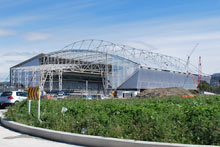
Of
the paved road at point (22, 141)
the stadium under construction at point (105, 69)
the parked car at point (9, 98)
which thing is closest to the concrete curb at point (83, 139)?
the paved road at point (22, 141)

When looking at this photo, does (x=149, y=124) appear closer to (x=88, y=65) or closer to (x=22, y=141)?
(x=22, y=141)

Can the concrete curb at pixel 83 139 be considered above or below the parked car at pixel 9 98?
below

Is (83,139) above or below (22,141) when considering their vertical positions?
above

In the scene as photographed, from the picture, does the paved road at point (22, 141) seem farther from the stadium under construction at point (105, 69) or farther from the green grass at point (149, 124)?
the stadium under construction at point (105, 69)

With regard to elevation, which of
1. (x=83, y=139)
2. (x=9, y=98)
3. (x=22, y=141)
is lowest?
(x=22, y=141)

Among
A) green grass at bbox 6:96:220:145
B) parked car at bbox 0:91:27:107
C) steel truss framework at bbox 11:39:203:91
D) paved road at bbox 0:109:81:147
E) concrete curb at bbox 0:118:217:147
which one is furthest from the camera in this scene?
steel truss framework at bbox 11:39:203:91

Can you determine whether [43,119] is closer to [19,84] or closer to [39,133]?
[39,133]

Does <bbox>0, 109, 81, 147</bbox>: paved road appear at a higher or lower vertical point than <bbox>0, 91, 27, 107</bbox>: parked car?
lower

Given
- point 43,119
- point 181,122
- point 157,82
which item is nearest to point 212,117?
point 181,122

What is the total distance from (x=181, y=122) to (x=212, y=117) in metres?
0.98

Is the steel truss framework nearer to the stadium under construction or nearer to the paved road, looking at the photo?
the stadium under construction

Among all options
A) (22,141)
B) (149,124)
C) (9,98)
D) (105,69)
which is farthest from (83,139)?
Answer: (105,69)

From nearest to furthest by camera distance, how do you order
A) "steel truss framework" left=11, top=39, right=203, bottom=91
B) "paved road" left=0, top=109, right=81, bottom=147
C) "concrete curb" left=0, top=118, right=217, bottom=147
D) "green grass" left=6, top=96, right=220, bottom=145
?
1. "concrete curb" left=0, top=118, right=217, bottom=147
2. "green grass" left=6, top=96, right=220, bottom=145
3. "paved road" left=0, top=109, right=81, bottom=147
4. "steel truss framework" left=11, top=39, right=203, bottom=91

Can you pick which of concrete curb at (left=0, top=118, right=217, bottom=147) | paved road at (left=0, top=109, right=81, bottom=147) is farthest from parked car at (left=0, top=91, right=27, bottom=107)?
paved road at (left=0, top=109, right=81, bottom=147)
